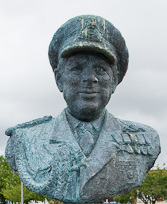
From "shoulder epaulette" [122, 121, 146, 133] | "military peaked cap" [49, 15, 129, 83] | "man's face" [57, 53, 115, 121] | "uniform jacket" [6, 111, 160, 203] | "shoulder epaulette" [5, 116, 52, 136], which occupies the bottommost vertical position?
"uniform jacket" [6, 111, 160, 203]

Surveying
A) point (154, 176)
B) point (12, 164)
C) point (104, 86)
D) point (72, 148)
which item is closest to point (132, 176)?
point (72, 148)

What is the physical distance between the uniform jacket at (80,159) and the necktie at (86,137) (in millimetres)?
67

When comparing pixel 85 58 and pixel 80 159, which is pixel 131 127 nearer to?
pixel 80 159

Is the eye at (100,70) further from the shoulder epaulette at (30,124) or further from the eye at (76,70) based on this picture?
the shoulder epaulette at (30,124)

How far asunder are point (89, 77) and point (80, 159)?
939mm

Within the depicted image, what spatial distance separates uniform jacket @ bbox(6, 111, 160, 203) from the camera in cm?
415

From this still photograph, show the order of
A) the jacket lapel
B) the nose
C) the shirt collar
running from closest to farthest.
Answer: the jacket lapel, the nose, the shirt collar

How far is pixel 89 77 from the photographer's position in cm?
Result: 425

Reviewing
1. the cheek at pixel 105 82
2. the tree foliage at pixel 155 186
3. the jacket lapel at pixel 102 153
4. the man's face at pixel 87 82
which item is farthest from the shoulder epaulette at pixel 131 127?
the tree foliage at pixel 155 186

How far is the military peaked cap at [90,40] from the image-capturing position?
422 centimetres

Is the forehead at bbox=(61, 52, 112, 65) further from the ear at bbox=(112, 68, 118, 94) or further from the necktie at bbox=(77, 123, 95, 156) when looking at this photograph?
the necktie at bbox=(77, 123, 95, 156)

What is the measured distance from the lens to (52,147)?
170 inches

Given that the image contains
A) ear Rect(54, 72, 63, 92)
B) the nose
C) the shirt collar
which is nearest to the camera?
the nose

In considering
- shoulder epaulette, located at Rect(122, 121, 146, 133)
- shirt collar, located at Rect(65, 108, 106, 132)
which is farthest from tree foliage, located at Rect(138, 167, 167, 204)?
shirt collar, located at Rect(65, 108, 106, 132)
